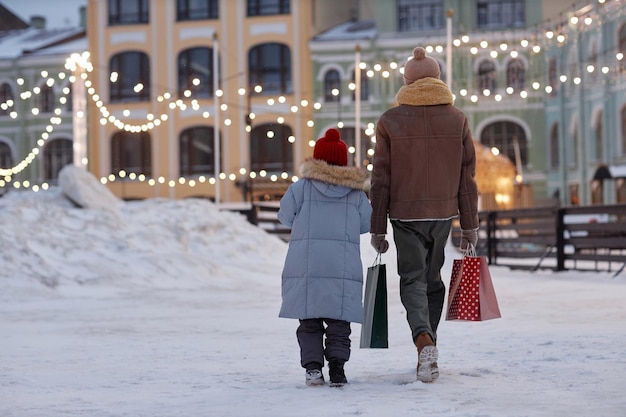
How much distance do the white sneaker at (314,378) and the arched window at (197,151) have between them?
132 ft

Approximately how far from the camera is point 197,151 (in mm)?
46688

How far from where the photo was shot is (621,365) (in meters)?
6.91

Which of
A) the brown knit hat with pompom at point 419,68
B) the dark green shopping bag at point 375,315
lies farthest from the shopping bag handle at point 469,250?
the brown knit hat with pompom at point 419,68

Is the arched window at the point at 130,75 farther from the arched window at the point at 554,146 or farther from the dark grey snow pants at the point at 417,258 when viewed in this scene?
the dark grey snow pants at the point at 417,258

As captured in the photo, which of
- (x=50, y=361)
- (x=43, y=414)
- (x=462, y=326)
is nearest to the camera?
(x=43, y=414)

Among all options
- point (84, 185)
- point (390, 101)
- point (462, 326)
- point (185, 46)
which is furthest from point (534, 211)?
point (185, 46)

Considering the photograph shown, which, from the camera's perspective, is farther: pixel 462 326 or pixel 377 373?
pixel 462 326

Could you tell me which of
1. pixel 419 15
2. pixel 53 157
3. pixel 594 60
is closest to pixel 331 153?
pixel 594 60

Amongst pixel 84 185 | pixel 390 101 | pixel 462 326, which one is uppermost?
pixel 390 101

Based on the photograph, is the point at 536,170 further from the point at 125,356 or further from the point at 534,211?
the point at 125,356

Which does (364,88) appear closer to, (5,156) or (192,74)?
(192,74)

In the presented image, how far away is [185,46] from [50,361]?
39.7 m

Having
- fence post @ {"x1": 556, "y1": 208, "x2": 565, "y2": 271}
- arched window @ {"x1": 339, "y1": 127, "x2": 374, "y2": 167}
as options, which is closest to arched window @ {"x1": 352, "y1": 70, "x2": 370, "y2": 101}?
arched window @ {"x1": 339, "y1": 127, "x2": 374, "y2": 167}

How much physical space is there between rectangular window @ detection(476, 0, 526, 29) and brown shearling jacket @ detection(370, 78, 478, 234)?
126 feet
